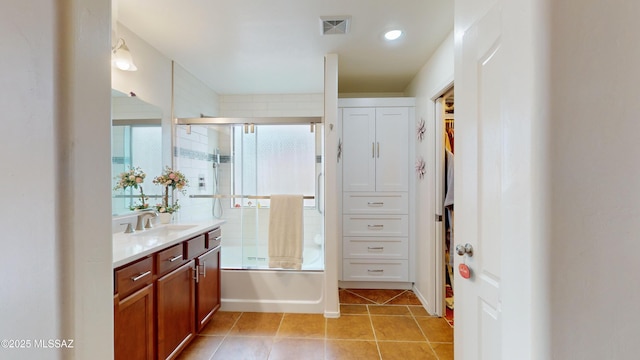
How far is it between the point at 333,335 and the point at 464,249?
4.82 feet

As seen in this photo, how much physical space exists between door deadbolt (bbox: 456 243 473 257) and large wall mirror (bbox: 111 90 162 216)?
2219 millimetres

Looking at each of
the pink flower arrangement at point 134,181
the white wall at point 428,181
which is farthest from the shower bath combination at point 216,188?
Answer: the white wall at point 428,181

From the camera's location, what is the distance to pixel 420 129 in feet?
8.77

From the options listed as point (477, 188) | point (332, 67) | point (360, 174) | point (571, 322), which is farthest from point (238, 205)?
point (571, 322)

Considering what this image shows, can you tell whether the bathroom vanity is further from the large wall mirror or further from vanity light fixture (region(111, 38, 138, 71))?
vanity light fixture (region(111, 38, 138, 71))

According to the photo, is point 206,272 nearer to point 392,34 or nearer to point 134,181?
point 134,181

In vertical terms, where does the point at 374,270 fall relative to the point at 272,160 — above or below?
below

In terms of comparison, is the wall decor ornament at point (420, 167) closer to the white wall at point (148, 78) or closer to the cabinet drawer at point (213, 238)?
the cabinet drawer at point (213, 238)

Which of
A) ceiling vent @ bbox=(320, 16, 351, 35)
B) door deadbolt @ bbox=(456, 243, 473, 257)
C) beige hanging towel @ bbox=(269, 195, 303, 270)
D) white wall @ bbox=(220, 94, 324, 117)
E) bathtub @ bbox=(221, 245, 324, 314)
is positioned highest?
ceiling vent @ bbox=(320, 16, 351, 35)

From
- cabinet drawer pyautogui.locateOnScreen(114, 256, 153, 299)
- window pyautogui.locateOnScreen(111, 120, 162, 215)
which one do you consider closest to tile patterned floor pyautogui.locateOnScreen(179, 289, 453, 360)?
cabinet drawer pyautogui.locateOnScreen(114, 256, 153, 299)

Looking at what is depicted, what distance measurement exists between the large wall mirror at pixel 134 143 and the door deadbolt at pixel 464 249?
222 centimetres

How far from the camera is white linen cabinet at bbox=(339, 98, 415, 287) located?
2.85m

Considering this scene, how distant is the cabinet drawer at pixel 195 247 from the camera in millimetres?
1822

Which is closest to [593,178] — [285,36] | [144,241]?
[144,241]
